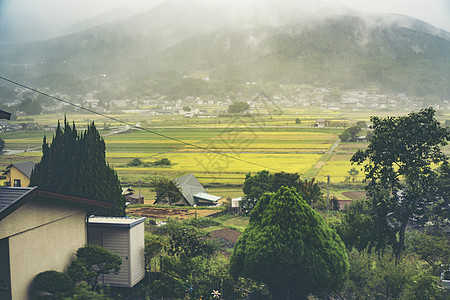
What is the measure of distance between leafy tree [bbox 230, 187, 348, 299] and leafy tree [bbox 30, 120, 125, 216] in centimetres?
1088

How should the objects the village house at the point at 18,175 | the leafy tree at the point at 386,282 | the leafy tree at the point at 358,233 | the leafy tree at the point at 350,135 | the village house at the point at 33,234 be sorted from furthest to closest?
the leafy tree at the point at 350,135
the village house at the point at 18,175
the leafy tree at the point at 358,233
the leafy tree at the point at 386,282
the village house at the point at 33,234

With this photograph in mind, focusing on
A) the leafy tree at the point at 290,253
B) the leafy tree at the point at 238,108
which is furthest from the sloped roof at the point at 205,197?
the leafy tree at the point at 238,108

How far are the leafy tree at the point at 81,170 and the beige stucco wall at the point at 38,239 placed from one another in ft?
32.1

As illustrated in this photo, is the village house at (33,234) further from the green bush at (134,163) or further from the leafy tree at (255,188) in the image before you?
the green bush at (134,163)

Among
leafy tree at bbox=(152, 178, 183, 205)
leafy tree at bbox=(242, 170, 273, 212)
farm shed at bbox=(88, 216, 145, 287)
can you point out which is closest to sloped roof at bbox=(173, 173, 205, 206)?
leafy tree at bbox=(152, 178, 183, 205)

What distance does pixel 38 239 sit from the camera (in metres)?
8.46

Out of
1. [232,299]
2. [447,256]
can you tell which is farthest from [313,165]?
[232,299]

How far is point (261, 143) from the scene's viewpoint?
68.3 metres

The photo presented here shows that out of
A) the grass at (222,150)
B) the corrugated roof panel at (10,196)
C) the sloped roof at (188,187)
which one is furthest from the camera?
the grass at (222,150)

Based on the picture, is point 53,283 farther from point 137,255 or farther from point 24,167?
point 24,167

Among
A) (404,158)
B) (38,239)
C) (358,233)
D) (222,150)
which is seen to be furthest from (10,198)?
(222,150)

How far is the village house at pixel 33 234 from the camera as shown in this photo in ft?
25.4

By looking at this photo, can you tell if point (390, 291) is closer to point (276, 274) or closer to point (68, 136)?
point (276, 274)

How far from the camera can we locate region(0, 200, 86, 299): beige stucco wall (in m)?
7.84
